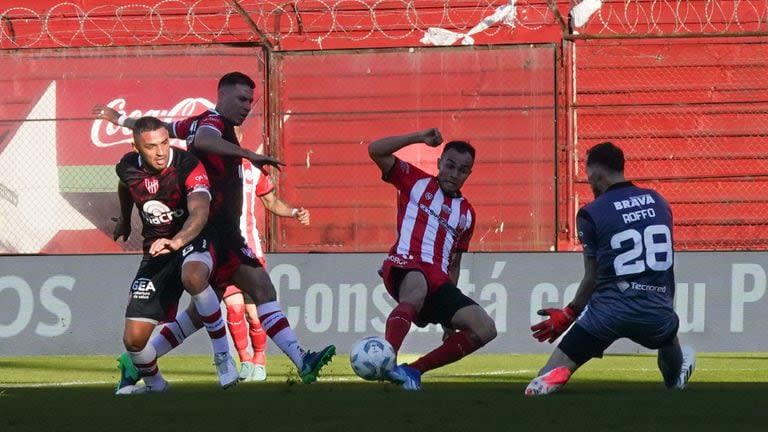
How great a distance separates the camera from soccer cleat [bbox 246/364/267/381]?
9.86 metres

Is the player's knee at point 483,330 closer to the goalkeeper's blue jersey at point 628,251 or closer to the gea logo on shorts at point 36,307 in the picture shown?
the goalkeeper's blue jersey at point 628,251

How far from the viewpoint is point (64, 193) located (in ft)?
48.5

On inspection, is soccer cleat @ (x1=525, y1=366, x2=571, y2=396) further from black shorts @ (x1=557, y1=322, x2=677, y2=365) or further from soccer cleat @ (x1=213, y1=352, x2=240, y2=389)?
soccer cleat @ (x1=213, y1=352, x2=240, y2=389)

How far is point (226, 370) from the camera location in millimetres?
7891

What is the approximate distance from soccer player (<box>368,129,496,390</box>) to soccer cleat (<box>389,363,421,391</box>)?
0.50ft

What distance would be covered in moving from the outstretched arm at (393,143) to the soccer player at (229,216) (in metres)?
0.79

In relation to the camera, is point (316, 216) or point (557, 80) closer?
point (557, 80)

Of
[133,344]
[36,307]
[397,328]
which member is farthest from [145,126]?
[36,307]

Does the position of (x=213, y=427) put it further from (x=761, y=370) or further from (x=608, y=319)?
(x=761, y=370)

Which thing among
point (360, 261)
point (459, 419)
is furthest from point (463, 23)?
point (459, 419)

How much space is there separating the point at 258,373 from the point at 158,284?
83.5 inches

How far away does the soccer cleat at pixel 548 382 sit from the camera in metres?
7.00

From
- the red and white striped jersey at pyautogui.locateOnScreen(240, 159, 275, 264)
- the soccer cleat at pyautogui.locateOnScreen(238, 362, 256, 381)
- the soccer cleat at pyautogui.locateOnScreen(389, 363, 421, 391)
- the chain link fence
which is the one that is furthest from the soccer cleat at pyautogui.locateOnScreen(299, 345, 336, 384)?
the chain link fence

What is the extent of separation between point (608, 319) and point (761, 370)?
3.60 m
